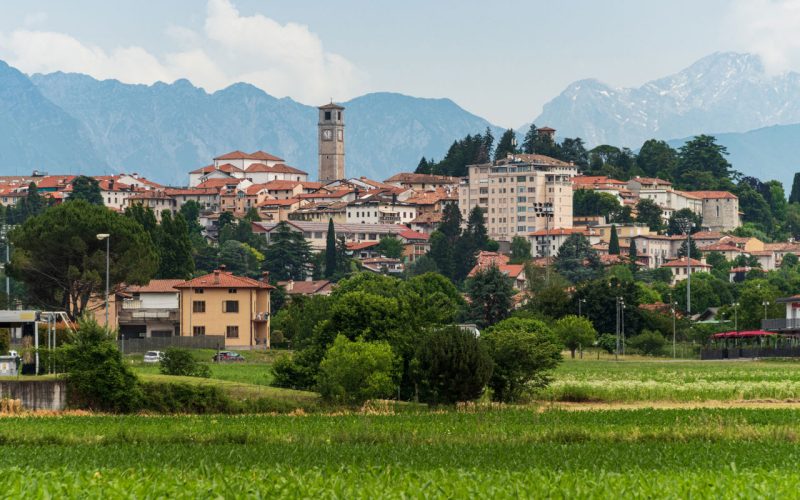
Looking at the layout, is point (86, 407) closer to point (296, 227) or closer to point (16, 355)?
point (16, 355)

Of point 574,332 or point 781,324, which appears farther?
point 781,324

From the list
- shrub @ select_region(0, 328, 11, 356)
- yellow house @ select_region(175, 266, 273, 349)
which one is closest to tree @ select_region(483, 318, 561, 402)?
shrub @ select_region(0, 328, 11, 356)

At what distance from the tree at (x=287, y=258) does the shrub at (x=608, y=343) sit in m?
68.7

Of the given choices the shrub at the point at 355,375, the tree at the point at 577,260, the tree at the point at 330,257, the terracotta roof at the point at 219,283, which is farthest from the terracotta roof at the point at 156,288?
the tree at the point at 577,260

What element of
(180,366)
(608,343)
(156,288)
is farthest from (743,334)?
(180,366)

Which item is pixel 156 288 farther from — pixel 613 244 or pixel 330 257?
pixel 613 244

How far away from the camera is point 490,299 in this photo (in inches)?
4619

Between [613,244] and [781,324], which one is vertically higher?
[613,244]

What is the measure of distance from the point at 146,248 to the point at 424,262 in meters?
91.7

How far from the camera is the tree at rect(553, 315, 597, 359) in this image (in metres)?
96.9

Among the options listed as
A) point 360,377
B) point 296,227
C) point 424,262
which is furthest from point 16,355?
point 296,227

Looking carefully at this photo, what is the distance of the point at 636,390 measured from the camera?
5484cm

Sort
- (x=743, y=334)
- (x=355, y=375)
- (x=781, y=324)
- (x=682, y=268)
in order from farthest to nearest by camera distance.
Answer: (x=682, y=268) → (x=781, y=324) → (x=743, y=334) → (x=355, y=375)

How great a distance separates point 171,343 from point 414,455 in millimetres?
53741
